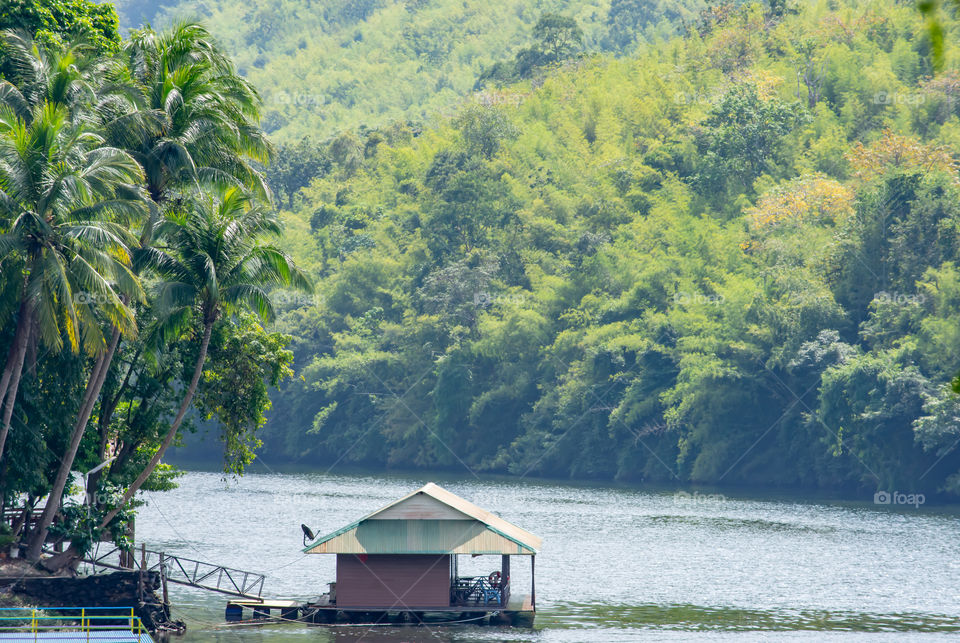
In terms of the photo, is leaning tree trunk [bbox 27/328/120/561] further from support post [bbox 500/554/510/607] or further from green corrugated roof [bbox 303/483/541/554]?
support post [bbox 500/554/510/607]

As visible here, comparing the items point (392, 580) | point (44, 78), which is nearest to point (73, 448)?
point (392, 580)

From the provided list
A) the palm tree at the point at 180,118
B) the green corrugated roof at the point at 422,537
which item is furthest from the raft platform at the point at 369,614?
the palm tree at the point at 180,118

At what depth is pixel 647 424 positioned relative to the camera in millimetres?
114500

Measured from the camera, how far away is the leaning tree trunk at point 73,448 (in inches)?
1699

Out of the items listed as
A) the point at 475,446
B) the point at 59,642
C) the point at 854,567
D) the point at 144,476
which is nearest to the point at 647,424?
the point at 475,446

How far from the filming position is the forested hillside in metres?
98.4

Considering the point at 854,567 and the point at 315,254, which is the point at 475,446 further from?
the point at 854,567

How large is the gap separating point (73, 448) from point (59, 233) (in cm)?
804

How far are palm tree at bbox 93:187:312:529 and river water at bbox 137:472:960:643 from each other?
28.5 ft

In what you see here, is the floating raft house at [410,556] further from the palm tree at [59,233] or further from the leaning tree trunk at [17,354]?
the leaning tree trunk at [17,354]

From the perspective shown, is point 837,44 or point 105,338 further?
point 837,44

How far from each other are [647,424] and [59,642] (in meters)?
84.1

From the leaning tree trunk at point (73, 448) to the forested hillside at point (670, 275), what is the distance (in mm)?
44038

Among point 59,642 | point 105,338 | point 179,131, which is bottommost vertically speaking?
point 59,642
